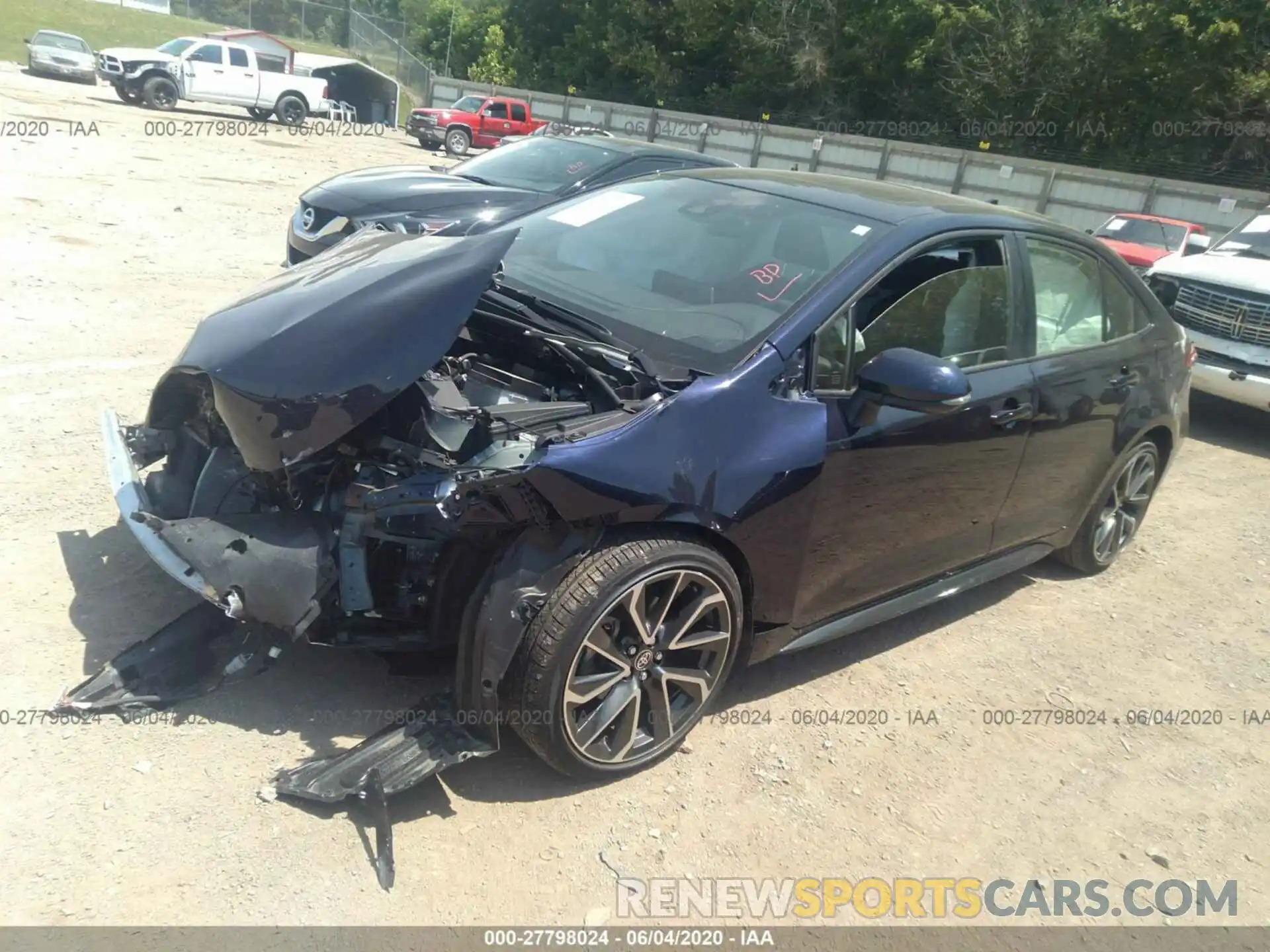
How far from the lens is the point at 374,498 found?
9.21 ft

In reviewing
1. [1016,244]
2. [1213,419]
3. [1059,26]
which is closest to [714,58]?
[1059,26]

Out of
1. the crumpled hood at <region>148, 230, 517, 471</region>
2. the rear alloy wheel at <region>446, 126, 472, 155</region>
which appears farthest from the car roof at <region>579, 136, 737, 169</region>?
the rear alloy wheel at <region>446, 126, 472, 155</region>

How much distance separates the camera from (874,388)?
10.6ft

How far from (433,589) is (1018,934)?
1.97 metres

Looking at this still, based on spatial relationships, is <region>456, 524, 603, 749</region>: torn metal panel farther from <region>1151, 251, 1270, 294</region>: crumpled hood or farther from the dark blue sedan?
<region>1151, 251, 1270, 294</region>: crumpled hood

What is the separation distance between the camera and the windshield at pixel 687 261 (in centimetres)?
332

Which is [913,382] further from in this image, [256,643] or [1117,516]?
[1117,516]

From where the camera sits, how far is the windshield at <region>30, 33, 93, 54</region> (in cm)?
2994

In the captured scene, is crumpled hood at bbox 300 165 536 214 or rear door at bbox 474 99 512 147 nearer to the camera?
crumpled hood at bbox 300 165 536 214

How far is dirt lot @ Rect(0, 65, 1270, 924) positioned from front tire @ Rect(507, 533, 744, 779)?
0.58 feet

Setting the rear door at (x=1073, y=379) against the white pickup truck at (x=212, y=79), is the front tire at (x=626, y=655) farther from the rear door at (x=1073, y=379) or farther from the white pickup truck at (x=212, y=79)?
the white pickup truck at (x=212, y=79)

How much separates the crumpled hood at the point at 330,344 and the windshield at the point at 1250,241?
7.79m

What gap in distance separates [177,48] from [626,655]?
94.4 ft

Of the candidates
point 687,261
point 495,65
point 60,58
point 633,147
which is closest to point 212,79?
point 60,58
